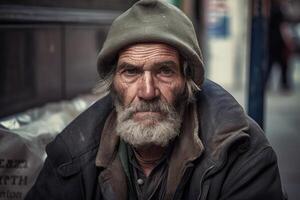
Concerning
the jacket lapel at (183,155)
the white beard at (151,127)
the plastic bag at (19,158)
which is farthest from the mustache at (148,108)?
the plastic bag at (19,158)

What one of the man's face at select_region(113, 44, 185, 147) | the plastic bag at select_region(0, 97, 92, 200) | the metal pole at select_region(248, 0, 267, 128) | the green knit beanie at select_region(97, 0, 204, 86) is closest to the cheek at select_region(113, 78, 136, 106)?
the man's face at select_region(113, 44, 185, 147)

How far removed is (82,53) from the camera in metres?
5.54

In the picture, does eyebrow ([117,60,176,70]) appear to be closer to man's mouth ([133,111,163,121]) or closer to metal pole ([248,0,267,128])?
man's mouth ([133,111,163,121])

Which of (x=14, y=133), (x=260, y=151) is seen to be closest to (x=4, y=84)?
(x=14, y=133)

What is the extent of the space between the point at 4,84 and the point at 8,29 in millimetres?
384

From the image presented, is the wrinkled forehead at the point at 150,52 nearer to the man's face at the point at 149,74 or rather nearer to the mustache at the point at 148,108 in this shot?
the man's face at the point at 149,74

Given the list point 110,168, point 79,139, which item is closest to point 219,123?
point 110,168

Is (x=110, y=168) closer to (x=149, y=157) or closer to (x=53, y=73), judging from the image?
(x=149, y=157)

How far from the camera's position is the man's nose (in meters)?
2.63

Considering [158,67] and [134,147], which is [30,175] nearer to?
[134,147]

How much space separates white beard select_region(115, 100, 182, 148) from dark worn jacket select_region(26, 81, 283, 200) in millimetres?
114

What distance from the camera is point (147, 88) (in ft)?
8.66

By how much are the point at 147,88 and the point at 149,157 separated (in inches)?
13.8

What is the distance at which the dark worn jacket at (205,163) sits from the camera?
249cm
